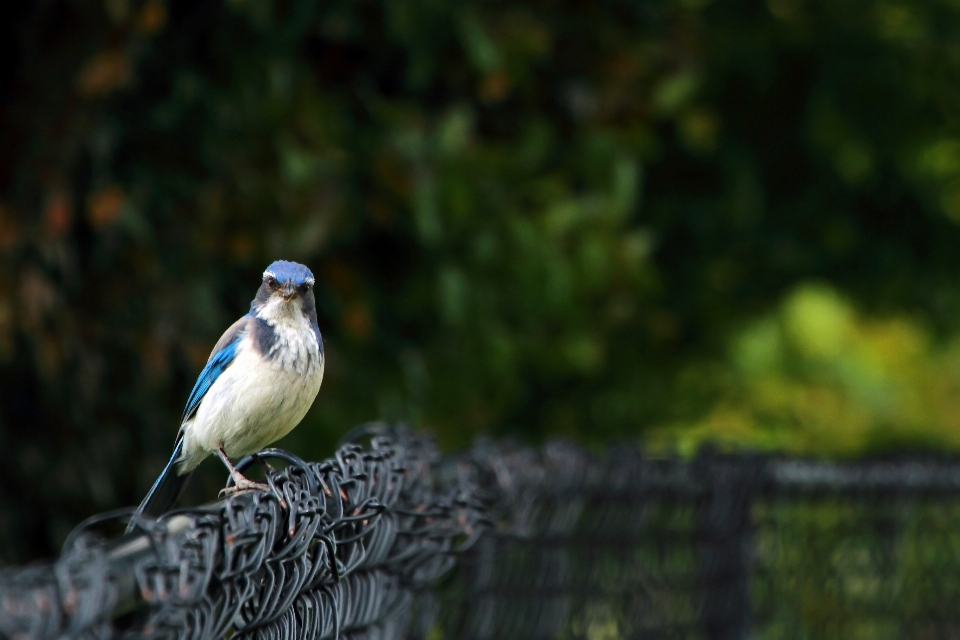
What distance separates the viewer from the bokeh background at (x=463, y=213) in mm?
4820

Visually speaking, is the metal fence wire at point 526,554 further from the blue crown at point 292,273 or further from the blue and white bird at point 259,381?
the blue crown at point 292,273

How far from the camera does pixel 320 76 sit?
539 centimetres

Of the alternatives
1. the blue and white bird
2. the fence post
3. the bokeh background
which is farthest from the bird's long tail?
the bokeh background

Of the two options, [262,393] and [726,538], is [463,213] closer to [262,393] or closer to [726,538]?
[726,538]

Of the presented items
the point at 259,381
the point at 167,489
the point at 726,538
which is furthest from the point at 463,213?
the point at 259,381

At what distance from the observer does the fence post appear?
3.87 m

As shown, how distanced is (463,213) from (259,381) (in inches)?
88.8

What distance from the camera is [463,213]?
5.06m

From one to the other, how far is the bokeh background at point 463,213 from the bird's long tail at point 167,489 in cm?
155

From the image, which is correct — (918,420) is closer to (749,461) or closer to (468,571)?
(749,461)

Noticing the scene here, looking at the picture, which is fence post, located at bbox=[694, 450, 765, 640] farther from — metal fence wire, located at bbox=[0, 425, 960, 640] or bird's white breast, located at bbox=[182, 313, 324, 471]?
bird's white breast, located at bbox=[182, 313, 324, 471]

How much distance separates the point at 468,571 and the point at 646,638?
722 mm

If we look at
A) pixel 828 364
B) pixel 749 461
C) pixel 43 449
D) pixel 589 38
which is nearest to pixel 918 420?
pixel 828 364

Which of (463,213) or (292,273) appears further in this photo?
(463,213)
